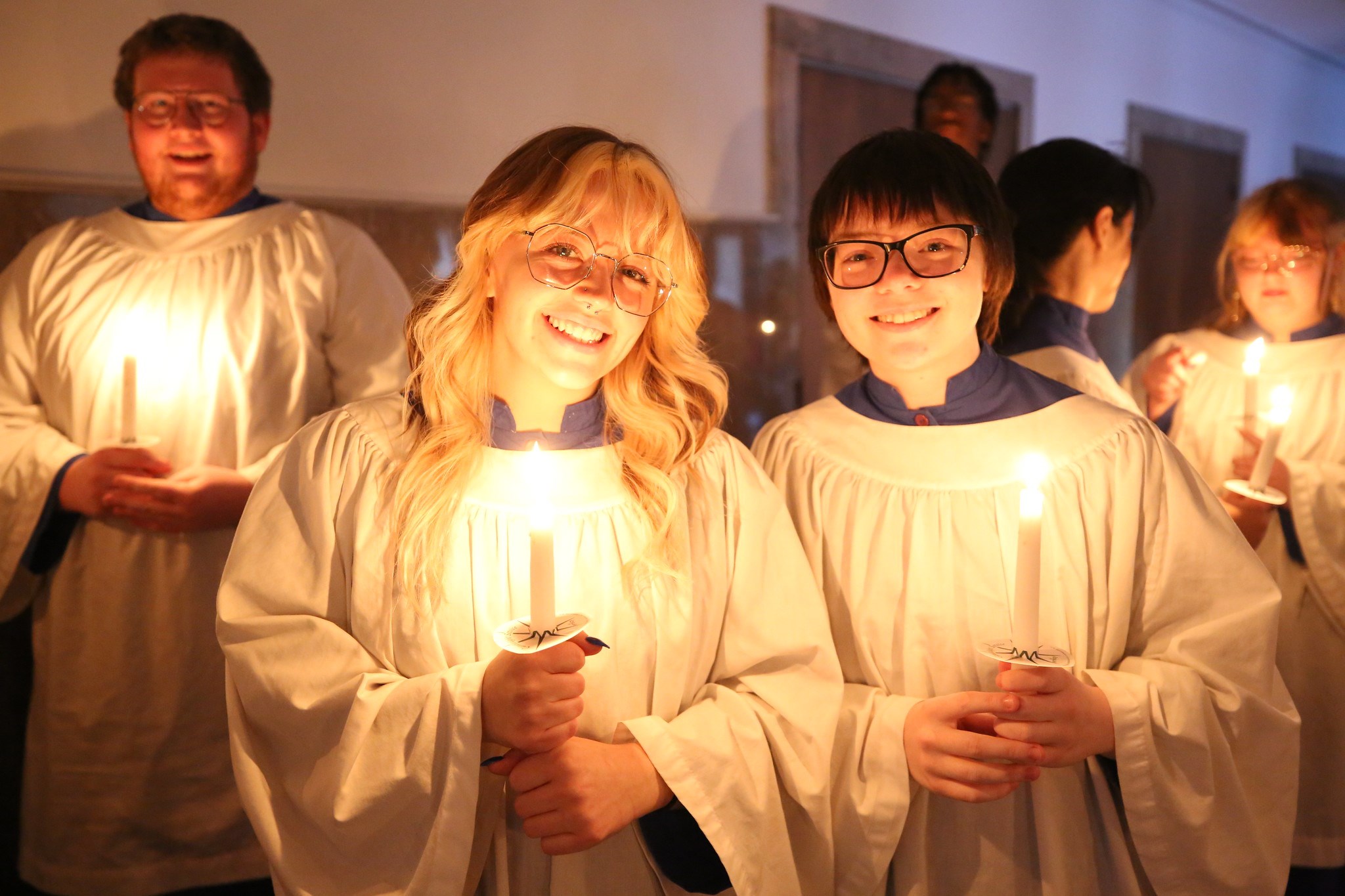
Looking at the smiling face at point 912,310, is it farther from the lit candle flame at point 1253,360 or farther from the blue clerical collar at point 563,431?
the lit candle flame at point 1253,360

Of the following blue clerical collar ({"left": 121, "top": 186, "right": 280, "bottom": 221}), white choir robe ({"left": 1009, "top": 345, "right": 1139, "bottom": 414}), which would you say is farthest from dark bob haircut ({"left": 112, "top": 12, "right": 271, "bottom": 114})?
white choir robe ({"left": 1009, "top": 345, "right": 1139, "bottom": 414})

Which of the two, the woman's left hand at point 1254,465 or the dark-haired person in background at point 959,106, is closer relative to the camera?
the woman's left hand at point 1254,465

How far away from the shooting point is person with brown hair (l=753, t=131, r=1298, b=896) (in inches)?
67.1

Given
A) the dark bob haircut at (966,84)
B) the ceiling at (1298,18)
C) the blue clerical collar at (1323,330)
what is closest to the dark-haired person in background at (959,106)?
the dark bob haircut at (966,84)

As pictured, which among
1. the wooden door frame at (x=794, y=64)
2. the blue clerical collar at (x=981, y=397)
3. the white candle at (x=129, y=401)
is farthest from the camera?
the wooden door frame at (x=794, y=64)

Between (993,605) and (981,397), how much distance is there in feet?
1.23

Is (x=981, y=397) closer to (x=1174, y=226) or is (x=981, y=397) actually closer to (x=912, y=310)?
(x=912, y=310)

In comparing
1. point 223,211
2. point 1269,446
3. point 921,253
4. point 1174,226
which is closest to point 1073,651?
point 1269,446

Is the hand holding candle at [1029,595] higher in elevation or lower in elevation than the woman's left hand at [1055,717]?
higher

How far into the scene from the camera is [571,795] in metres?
1.52

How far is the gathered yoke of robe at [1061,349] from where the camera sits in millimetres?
2471

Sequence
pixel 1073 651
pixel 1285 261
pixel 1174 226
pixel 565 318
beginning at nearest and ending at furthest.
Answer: pixel 565 318 < pixel 1073 651 < pixel 1285 261 < pixel 1174 226

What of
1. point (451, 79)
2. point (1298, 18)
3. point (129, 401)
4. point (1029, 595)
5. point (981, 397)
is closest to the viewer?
point (1029, 595)

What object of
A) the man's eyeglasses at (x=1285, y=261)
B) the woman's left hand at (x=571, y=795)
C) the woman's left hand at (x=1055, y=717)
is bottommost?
the woman's left hand at (x=571, y=795)
